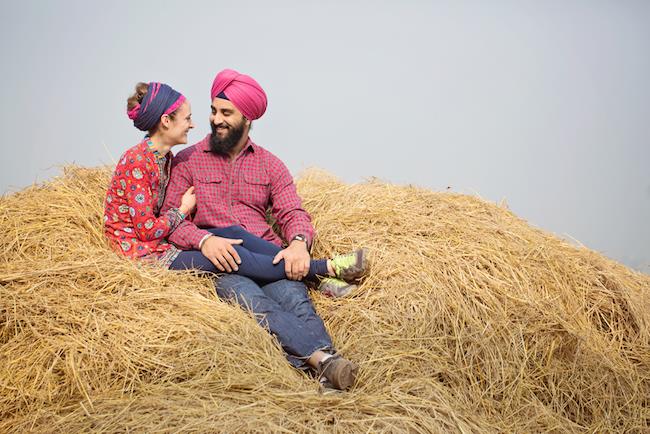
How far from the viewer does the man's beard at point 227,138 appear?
4598 millimetres

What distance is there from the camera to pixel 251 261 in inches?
165

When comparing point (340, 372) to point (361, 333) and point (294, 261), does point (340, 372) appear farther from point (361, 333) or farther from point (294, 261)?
point (294, 261)

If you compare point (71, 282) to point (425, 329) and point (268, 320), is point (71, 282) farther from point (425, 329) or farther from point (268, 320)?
point (425, 329)

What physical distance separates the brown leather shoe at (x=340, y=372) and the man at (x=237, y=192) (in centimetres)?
54

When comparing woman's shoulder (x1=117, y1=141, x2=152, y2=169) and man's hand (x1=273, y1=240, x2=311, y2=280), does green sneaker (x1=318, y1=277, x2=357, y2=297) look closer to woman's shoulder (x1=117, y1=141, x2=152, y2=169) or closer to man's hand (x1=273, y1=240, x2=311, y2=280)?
man's hand (x1=273, y1=240, x2=311, y2=280)

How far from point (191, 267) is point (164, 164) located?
787 mm

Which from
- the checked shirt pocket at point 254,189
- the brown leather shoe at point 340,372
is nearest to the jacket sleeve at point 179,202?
the checked shirt pocket at point 254,189

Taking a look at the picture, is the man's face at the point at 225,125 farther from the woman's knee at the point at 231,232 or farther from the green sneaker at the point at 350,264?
the green sneaker at the point at 350,264

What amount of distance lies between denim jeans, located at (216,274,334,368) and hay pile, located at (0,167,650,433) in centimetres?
12

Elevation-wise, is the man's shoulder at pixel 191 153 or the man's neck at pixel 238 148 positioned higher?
the man's neck at pixel 238 148

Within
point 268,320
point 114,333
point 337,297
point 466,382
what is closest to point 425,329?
point 466,382

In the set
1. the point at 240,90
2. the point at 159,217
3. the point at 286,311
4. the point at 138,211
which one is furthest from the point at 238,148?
the point at 286,311

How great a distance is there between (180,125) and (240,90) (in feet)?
1.55

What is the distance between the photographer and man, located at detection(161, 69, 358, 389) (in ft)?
13.8
